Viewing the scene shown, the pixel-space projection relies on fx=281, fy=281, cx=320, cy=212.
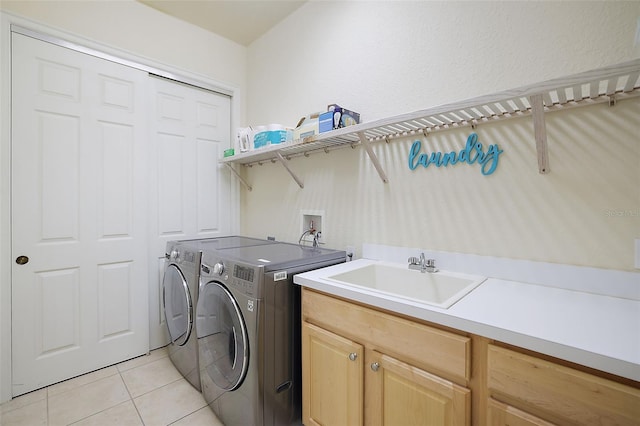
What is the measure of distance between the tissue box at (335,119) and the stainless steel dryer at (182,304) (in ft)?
3.66

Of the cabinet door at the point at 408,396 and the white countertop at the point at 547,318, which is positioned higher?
the white countertop at the point at 547,318

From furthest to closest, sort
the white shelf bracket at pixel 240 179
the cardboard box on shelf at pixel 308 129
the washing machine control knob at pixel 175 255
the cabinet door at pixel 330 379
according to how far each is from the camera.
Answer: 1. the white shelf bracket at pixel 240 179
2. the washing machine control knob at pixel 175 255
3. the cardboard box on shelf at pixel 308 129
4. the cabinet door at pixel 330 379

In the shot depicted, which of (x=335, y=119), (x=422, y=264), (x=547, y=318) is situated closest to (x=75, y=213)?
(x=335, y=119)

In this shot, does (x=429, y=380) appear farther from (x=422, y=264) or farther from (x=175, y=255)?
(x=175, y=255)

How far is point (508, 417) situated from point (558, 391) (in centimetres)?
17

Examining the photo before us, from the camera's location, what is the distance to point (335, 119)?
162 cm

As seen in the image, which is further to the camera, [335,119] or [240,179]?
[240,179]

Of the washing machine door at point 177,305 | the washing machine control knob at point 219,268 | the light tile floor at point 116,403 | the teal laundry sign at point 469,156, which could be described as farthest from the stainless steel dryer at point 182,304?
the teal laundry sign at point 469,156

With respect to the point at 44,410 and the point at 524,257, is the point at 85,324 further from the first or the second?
the point at 524,257

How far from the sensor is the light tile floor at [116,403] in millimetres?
1594

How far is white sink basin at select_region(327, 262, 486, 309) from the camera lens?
1.36m

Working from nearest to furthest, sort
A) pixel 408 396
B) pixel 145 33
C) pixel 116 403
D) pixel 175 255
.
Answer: pixel 408 396 < pixel 116 403 < pixel 175 255 < pixel 145 33

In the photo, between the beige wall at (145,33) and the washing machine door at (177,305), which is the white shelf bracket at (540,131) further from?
the beige wall at (145,33)

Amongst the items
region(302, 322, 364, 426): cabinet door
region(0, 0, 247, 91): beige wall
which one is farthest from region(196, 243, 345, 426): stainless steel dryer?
region(0, 0, 247, 91): beige wall
